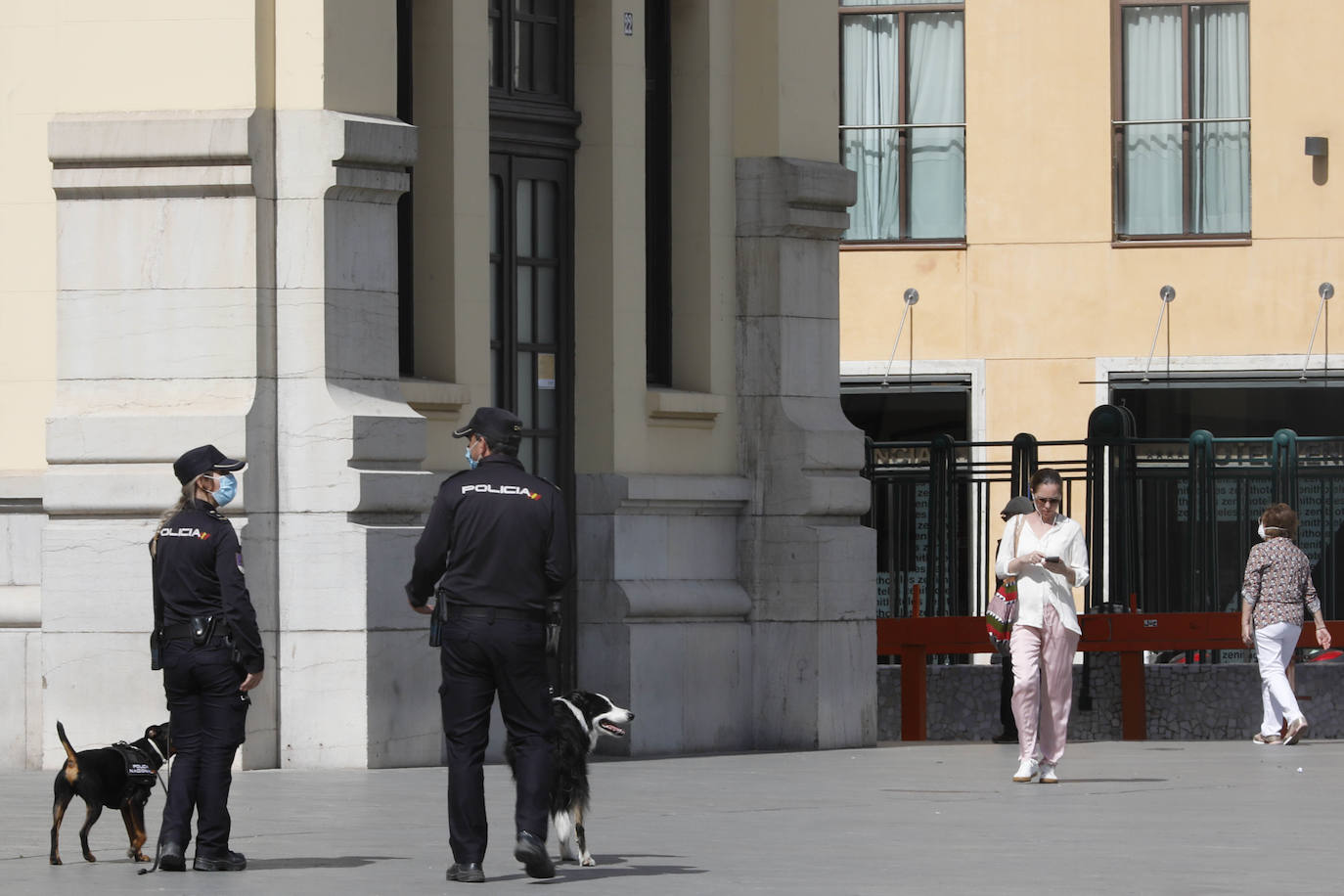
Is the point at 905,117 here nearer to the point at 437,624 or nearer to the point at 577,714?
the point at 577,714

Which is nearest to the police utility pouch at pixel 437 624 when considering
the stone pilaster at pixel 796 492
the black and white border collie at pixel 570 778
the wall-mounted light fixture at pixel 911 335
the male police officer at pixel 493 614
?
the male police officer at pixel 493 614

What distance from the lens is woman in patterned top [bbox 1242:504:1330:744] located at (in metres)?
19.7

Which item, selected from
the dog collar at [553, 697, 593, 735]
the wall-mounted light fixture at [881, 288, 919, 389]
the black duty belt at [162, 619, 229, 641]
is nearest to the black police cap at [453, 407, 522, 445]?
the dog collar at [553, 697, 593, 735]

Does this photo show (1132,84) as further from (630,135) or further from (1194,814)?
(1194,814)

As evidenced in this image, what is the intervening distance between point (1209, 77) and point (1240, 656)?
13298 millimetres

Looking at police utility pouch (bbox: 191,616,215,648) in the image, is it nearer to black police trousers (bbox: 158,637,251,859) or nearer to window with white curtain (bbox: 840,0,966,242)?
black police trousers (bbox: 158,637,251,859)

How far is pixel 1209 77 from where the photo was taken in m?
33.3

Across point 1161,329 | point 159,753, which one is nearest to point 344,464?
point 159,753

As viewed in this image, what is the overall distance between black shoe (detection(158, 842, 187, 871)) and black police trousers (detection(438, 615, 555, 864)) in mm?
1125

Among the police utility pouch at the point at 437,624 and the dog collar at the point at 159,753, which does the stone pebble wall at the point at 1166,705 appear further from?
the police utility pouch at the point at 437,624

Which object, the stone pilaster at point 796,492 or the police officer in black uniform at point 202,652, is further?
the stone pilaster at point 796,492

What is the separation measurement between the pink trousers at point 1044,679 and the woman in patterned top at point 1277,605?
3984mm

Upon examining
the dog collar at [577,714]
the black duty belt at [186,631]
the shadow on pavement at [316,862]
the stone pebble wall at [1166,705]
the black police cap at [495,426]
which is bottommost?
the stone pebble wall at [1166,705]

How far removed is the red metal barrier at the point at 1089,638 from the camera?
20.7 metres
